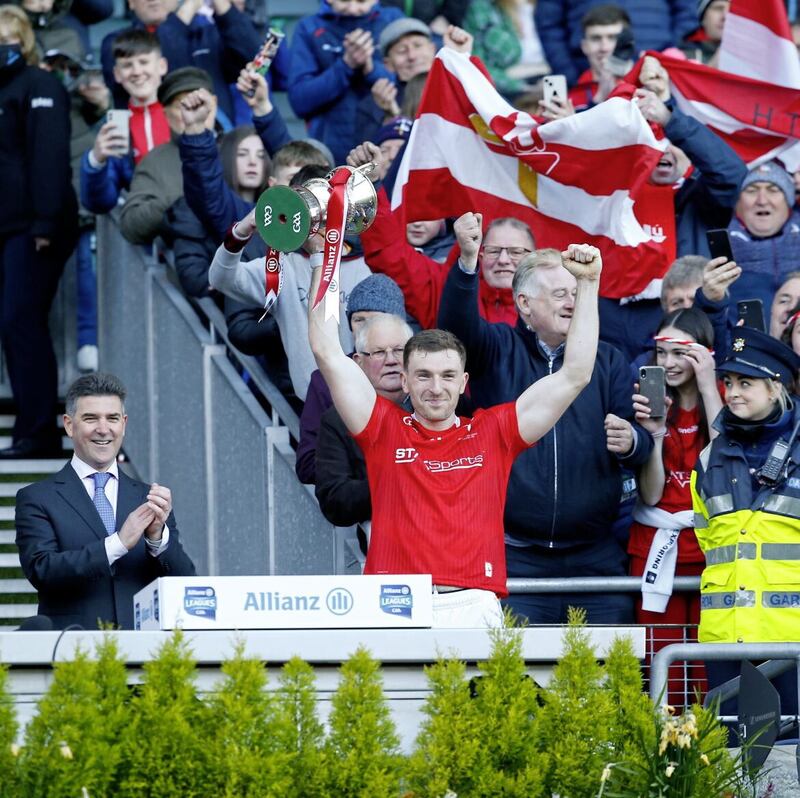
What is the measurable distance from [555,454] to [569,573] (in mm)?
498

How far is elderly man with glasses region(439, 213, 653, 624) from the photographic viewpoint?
26.1 ft

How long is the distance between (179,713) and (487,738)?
0.85 metres

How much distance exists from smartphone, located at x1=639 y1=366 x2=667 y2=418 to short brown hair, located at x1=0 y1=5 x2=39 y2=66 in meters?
4.73

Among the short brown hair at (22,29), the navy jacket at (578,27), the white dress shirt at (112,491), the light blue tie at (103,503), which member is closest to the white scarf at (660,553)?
the white dress shirt at (112,491)

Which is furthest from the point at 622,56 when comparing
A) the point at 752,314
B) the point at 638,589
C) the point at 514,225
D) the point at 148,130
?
the point at 638,589

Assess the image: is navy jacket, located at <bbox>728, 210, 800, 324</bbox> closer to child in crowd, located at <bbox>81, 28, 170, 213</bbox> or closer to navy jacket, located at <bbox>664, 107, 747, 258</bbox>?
navy jacket, located at <bbox>664, 107, 747, 258</bbox>

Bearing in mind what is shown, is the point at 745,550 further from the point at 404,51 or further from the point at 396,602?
the point at 404,51

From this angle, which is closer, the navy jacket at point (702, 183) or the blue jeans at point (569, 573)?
the blue jeans at point (569, 573)

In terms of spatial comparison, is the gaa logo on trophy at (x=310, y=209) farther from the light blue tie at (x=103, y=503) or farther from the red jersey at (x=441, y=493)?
the light blue tie at (x=103, y=503)

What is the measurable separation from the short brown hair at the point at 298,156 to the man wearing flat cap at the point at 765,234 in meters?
2.11

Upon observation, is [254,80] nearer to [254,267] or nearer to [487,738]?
[254,267]

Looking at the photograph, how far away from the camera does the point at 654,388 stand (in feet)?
26.7

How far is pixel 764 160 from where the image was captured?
A: 10164 mm

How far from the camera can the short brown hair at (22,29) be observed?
36.3ft
